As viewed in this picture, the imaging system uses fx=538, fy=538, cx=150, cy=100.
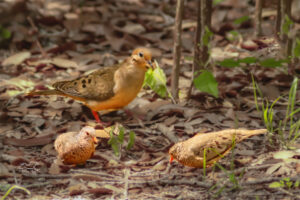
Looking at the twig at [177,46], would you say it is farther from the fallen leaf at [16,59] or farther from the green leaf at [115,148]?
the fallen leaf at [16,59]

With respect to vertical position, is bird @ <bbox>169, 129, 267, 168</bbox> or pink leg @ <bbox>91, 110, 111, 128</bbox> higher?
bird @ <bbox>169, 129, 267, 168</bbox>

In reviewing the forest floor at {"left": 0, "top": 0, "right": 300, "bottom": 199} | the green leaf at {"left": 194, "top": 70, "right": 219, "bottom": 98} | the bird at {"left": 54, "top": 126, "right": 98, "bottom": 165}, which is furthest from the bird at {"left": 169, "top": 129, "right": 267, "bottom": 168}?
the green leaf at {"left": 194, "top": 70, "right": 219, "bottom": 98}

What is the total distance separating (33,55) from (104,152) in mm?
3368

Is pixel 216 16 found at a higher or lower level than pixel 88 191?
higher

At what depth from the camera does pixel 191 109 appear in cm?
572

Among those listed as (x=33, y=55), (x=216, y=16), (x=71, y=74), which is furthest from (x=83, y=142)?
(x=216, y=16)

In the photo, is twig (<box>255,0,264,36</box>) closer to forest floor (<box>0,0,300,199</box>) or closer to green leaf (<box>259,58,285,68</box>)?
forest floor (<box>0,0,300,199</box>)

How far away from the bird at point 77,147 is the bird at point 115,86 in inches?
38.9

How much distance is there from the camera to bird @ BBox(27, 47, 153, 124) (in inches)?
224

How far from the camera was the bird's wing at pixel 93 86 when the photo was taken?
226 inches

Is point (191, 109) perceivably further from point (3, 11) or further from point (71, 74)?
point (3, 11)

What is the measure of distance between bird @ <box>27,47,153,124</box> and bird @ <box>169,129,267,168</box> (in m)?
1.42

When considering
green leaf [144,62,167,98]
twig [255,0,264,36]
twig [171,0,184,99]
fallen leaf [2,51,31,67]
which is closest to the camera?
twig [171,0,184,99]

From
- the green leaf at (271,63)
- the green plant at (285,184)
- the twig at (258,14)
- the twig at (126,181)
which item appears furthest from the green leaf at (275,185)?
the twig at (258,14)
